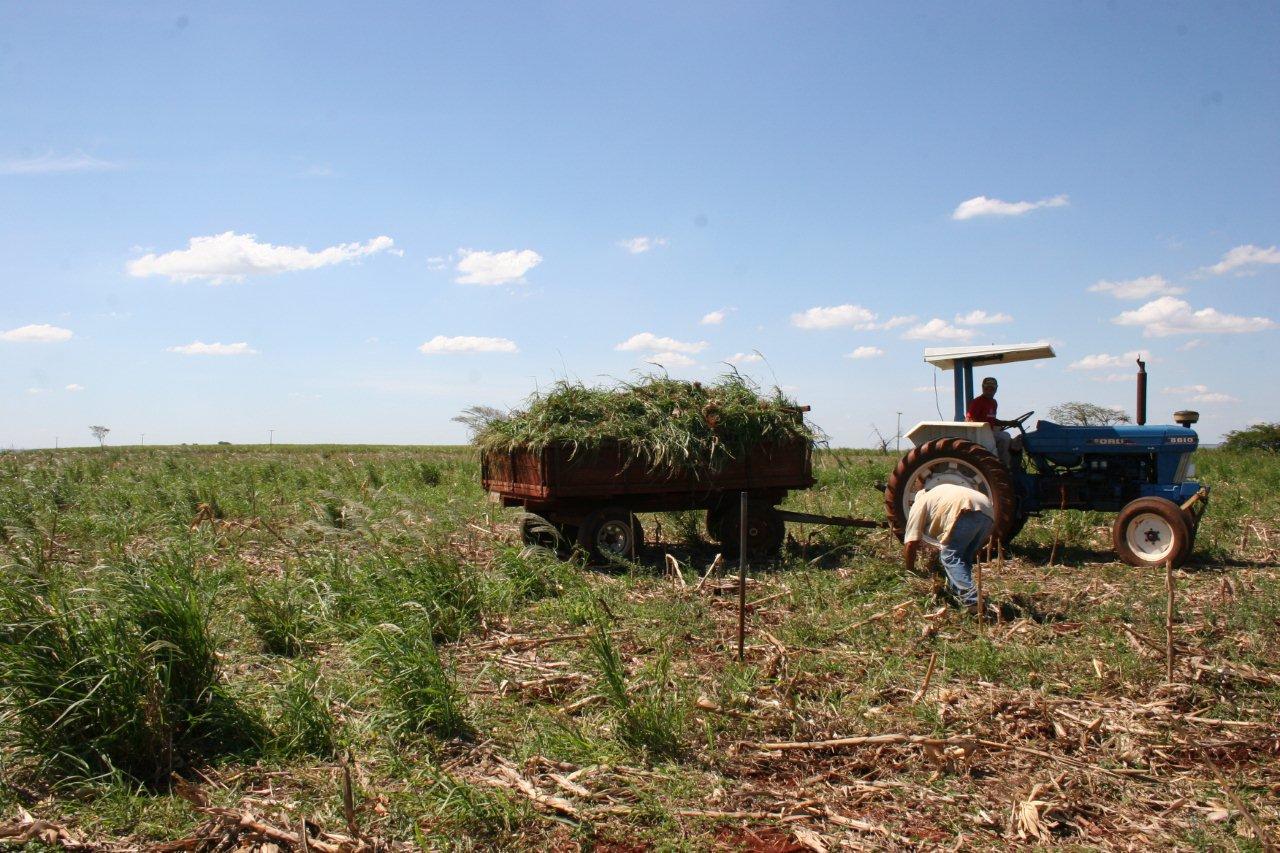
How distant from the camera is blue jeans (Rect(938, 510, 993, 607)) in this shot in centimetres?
725

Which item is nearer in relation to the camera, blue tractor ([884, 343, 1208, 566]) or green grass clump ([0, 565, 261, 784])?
green grass clump ([0, 565, 261, 784])

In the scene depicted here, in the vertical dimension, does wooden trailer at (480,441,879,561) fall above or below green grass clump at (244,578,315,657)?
above

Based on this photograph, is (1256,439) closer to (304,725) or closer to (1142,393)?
(1142,393)

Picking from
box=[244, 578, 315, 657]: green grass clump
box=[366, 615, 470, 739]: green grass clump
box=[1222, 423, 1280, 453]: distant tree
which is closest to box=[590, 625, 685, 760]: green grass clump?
box=[366, 615, 470, 739]: green grass clump

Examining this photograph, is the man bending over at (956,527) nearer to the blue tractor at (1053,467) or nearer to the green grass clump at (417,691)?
the blue tractor at (1053,467)

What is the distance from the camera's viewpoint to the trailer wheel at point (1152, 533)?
888cm

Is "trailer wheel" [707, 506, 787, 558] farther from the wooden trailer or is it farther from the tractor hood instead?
the tractor hood

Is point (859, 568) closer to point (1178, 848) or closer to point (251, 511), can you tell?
point (1178, 848)

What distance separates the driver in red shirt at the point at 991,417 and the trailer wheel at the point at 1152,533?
1284mm

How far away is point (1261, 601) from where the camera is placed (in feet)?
22.0

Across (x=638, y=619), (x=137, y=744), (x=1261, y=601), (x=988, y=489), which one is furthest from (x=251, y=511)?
(x=1261, y=601)

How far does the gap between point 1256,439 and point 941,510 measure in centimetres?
2991

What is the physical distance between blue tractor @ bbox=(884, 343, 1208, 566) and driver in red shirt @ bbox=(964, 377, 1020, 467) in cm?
13

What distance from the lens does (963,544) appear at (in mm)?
7379
